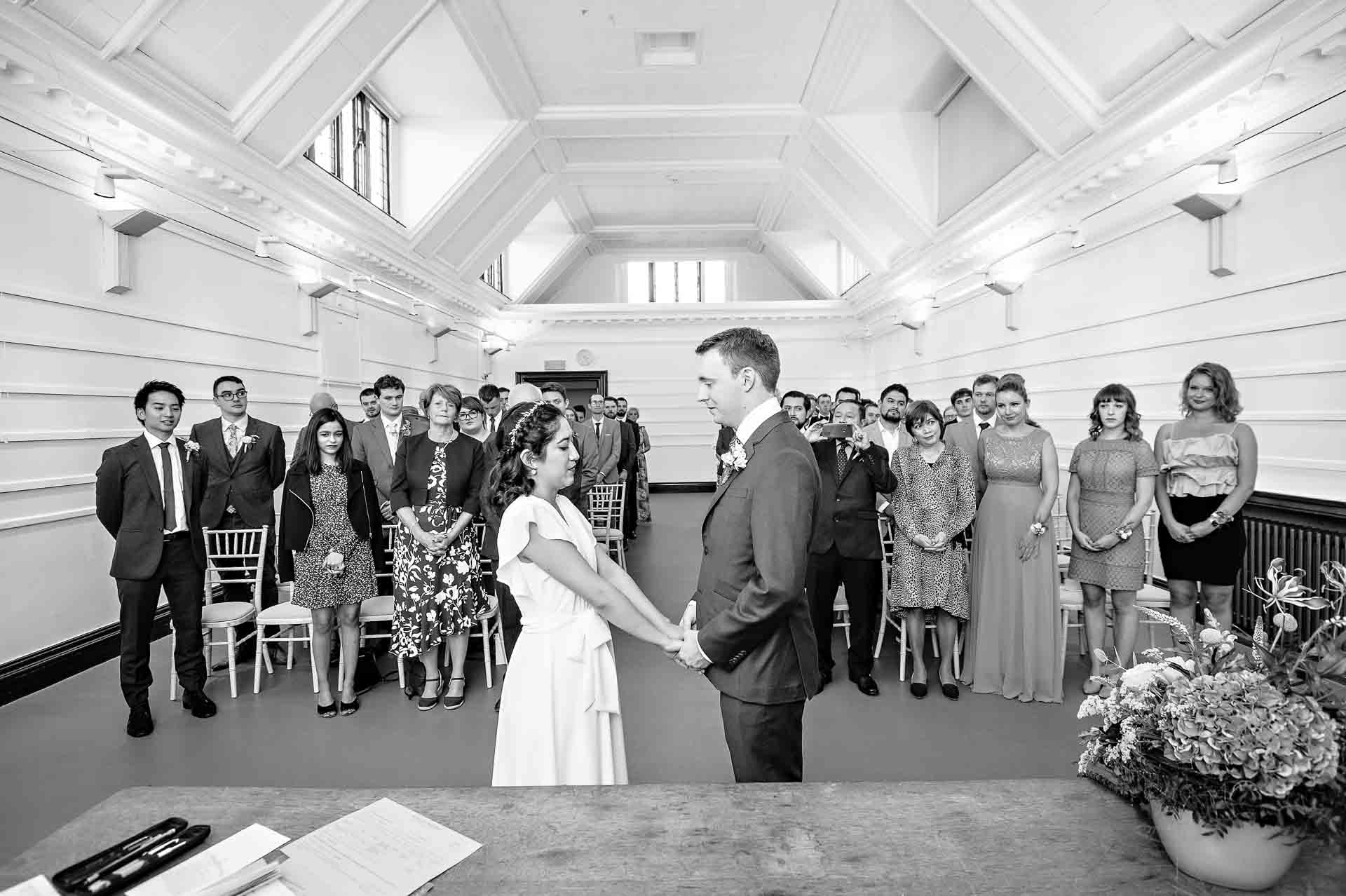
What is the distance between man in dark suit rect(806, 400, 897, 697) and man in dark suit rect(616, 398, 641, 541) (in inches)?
160

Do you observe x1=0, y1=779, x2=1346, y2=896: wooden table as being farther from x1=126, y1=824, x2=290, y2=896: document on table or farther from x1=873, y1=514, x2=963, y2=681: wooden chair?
x1=873, y1=514, x2=963, y2=681: wooden chair

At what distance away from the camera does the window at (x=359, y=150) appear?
7.16 meters

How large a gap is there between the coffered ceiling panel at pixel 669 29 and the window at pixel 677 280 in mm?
7031

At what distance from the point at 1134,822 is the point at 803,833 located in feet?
1.83

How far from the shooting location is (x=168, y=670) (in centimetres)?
428

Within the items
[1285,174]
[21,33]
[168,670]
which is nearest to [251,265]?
[21,33]

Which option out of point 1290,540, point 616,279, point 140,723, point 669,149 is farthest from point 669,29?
point 616,279

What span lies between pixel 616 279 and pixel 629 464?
24.3 ft

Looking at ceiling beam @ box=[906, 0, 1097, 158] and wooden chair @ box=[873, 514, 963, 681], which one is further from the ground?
ceiling beam @ box=[906, 0, 1097, 158]

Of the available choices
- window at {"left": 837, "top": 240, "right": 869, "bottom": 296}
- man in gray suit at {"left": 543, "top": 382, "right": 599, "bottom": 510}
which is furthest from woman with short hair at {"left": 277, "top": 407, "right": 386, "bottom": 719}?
window at {"left": 837, "top": 240, "right": 869, "bottom": 296}

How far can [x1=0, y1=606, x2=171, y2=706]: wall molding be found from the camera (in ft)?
12.3

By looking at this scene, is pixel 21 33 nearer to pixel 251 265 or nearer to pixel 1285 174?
pixel 251 265

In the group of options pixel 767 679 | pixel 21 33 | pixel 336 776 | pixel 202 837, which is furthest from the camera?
pixel 21 33

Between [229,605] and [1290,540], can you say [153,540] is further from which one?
[1290,540]
